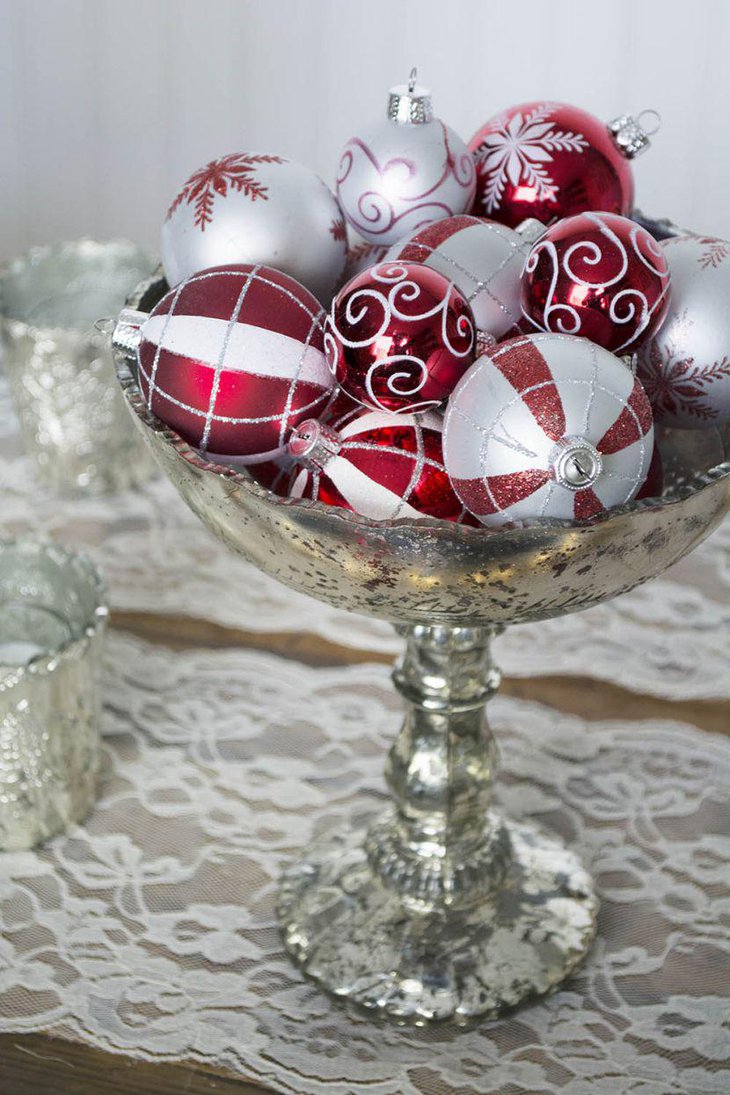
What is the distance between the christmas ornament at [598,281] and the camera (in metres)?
0.58

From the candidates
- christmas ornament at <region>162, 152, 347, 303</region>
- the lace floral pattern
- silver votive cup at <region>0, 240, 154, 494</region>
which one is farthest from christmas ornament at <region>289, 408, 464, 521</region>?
silver votive cup at <region>0, 240, 154, 494</region>

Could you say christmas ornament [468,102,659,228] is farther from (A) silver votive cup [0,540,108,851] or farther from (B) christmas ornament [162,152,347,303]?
(A) silver votive cup [0,540,108,851]

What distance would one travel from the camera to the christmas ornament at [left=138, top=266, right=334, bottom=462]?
57 centimetres

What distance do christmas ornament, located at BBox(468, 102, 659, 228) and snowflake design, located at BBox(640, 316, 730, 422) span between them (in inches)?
4.1

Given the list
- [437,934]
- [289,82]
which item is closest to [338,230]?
[437,934]

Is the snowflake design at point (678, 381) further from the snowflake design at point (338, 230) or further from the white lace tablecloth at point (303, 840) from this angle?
the white lace tablecloth at point (303, 840)

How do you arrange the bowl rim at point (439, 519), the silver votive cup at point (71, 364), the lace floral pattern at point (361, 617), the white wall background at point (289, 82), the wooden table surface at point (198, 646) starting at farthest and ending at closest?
the white wall background at point (289, 82) → the silver votive cup at point (71, 364) → the lace floral pattern at point (361, 617) → the wooden table surface at point (198, 646) → the bowl rim at point (439, 519)

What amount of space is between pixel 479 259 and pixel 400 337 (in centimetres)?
9

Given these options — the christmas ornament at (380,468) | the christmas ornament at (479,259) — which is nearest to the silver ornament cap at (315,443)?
the christmas ornament at (380,468)

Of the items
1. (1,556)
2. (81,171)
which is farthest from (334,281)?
(81,171)

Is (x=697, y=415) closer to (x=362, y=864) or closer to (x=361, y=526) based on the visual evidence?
(x=361, y=526)

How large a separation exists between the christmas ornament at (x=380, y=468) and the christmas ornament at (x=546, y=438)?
0.08 feet

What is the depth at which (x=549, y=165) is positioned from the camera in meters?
0.69

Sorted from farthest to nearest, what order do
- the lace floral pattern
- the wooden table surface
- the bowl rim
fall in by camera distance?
1. the lace floral pattern
2. the wooden table surface
3. the bowl rim
